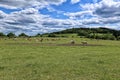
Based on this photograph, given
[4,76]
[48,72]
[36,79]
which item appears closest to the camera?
[36,79]

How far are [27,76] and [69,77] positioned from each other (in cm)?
226

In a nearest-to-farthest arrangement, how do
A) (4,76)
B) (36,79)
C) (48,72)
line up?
(36,79)
(4,76)
(48,72)

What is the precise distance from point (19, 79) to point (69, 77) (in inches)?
103

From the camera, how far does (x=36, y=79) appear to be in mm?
10516

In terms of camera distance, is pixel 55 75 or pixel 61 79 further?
pixel 55 75

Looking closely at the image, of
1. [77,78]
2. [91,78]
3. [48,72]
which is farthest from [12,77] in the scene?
[91,78]

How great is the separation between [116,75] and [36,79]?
448 centimetres

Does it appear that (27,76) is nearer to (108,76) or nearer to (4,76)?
(4,76)

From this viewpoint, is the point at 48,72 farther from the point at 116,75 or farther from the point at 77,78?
the point at 116,75

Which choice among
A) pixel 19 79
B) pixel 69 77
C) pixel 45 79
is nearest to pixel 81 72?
pixel 69 77

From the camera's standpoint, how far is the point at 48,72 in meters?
12.4

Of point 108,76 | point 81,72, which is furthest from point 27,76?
point 108,76

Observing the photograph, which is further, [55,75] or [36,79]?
[55,75]

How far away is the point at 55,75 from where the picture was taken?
37.8 ft
